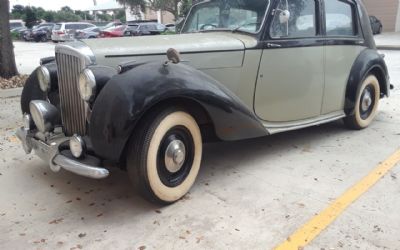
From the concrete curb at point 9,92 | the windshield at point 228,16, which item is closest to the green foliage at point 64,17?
the concrete curb at point 9,92

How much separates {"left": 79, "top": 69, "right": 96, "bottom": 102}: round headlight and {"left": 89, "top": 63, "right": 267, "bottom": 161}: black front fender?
12 cm

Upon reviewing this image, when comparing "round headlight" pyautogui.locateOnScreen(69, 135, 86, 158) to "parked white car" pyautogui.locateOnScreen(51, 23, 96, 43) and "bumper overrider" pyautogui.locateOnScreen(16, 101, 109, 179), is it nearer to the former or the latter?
"bumper overrider" pyautogui.locateOnScreen(16, 101, 109, 179)

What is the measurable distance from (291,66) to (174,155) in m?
1.80

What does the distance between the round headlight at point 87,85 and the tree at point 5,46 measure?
21.7 ft

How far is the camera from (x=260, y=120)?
4293 millimetres

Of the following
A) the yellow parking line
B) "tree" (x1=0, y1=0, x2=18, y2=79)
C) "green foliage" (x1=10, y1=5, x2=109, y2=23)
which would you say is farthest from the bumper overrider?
"green foliage" (x1=10, y1=5, x2=109, y2=23)

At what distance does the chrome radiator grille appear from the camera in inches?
140

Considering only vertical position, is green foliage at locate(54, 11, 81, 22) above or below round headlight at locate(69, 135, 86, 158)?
above

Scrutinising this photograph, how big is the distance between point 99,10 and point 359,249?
2719 inches

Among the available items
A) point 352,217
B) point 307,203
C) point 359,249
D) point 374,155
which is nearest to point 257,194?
point 307,203

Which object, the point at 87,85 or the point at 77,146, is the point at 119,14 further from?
the point at 77,146

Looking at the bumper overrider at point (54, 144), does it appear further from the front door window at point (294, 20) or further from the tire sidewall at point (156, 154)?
the front door window at point (294, 20)

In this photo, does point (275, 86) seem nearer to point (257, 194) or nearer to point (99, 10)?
point (257, 194)

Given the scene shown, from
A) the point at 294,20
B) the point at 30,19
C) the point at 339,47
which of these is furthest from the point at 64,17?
the point at 294,20
